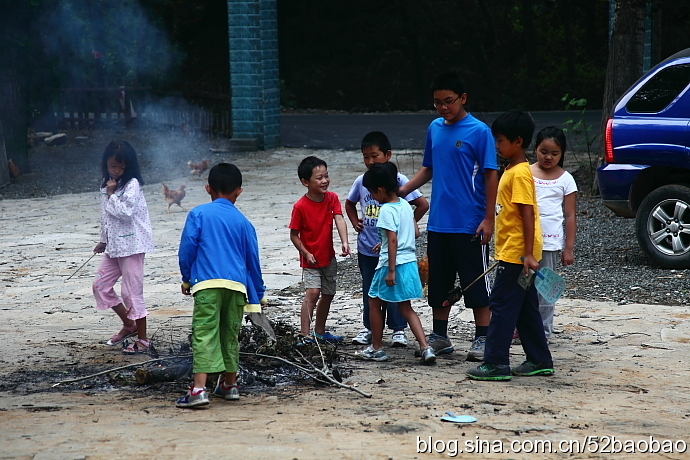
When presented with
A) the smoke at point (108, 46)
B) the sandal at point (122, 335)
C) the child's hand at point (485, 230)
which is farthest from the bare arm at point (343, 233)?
the smoke at point (108, 46)

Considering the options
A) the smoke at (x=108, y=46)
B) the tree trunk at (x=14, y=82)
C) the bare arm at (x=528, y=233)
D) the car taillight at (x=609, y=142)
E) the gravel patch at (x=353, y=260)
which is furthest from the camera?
the smoke at (x=108, y=46)

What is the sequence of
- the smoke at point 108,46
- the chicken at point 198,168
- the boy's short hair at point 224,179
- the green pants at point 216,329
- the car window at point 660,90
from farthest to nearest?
1. the smoke at point 108,46
2. the chicken at point 198,168
3. the car window at point 660,90
4. the boy's short hair at point 224,179
5. the green pants at point 216,329

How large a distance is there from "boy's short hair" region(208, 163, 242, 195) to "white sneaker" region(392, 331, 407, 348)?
5.44 ft

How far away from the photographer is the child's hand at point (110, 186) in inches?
232

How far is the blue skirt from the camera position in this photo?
5.41 metres

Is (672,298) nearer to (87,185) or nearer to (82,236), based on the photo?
(82,236)

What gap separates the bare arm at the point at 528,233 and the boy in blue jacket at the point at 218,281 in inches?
59.5

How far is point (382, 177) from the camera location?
5.43m

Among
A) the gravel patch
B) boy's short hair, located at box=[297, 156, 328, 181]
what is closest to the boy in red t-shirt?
boy's short hair, located at box=[297, 156, 328, 181]

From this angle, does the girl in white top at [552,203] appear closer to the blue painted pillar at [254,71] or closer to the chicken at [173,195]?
the chicken at [173,195]

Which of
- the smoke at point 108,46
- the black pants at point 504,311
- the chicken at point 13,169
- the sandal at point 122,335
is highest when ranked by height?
the smoke at point 108,46

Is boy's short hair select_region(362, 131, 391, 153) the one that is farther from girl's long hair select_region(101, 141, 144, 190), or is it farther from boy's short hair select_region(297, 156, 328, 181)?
girl's long hair select_region(101, 141, 144, 190)

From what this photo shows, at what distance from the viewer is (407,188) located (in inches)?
223

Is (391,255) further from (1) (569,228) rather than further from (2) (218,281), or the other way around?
(1) (569,228)
